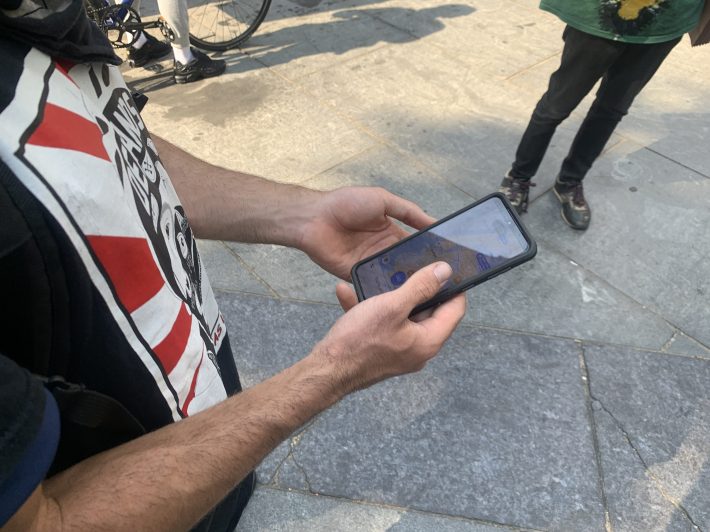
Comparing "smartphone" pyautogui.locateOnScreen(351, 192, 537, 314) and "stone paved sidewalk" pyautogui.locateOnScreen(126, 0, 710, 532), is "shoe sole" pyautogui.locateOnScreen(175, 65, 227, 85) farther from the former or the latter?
"smartphone" pyautogui.locateOnScreen(351, 192, 537, 314)

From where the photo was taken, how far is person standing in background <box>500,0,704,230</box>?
8.23 feet

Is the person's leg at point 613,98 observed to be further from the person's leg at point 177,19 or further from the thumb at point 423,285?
the person's leg at point 177,19

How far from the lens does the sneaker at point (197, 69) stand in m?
4.24

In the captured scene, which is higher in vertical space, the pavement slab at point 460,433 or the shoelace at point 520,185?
the shoelace at point 520,185

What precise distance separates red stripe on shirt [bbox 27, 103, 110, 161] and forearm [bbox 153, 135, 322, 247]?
19.2 inches

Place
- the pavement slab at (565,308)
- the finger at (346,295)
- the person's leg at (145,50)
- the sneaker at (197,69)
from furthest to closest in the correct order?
the person's leg at (145,50) → the sneaker at (197,69) → the pavement slab at (565,308) → the finger at (346,295)

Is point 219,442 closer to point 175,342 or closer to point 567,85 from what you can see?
point 175,342

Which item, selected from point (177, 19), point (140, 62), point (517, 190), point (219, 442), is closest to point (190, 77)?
point (177, 19)

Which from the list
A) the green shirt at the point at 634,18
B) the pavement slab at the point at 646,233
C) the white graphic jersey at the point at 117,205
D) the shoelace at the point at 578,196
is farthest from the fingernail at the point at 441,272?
the shoelace at the point at 578,196

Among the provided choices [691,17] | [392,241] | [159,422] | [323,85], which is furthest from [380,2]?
[159,422]

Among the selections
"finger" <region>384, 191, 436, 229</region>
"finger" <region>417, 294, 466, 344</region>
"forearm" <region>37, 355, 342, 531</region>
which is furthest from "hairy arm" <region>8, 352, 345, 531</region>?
"finger" <region>384, 191, 436, 229</region>

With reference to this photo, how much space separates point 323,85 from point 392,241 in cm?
299

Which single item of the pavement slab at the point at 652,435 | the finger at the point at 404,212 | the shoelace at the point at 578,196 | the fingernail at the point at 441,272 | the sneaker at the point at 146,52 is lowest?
the pavement slab at the point at 652,435

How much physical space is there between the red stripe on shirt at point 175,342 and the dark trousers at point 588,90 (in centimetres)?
240
